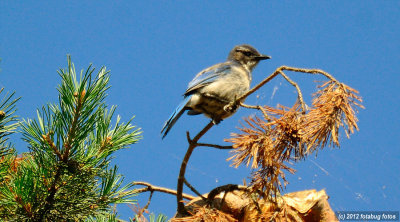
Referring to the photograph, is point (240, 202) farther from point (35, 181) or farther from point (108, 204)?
point (35, 181)

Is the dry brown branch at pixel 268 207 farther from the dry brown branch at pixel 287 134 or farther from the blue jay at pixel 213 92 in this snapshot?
the blue jay at pixel 213 92

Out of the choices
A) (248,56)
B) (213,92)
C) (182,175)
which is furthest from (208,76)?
(182,175)

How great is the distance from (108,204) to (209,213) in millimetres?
571

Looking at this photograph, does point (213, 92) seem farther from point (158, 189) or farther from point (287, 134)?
point (287, 134)

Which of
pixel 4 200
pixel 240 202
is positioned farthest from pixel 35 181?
pixel 240 202

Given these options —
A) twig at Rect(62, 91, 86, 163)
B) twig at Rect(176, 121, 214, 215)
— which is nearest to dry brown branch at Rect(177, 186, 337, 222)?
twig at Rect(176, 121, 214, 215)

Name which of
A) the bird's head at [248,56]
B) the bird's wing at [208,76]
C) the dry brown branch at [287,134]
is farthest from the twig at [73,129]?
the bird's head at [248,56]

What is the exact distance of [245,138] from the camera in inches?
109

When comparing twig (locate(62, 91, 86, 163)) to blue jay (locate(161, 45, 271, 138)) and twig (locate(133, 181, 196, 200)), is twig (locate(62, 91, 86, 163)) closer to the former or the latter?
twig (locate(133, 181, 196, 200))

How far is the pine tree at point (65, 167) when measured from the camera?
8.07 feet

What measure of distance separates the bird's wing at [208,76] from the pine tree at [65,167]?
2.49 metres

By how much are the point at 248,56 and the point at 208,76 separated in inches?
40.5

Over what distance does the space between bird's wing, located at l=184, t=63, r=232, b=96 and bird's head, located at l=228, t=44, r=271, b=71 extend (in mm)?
497

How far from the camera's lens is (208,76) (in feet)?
17.6
